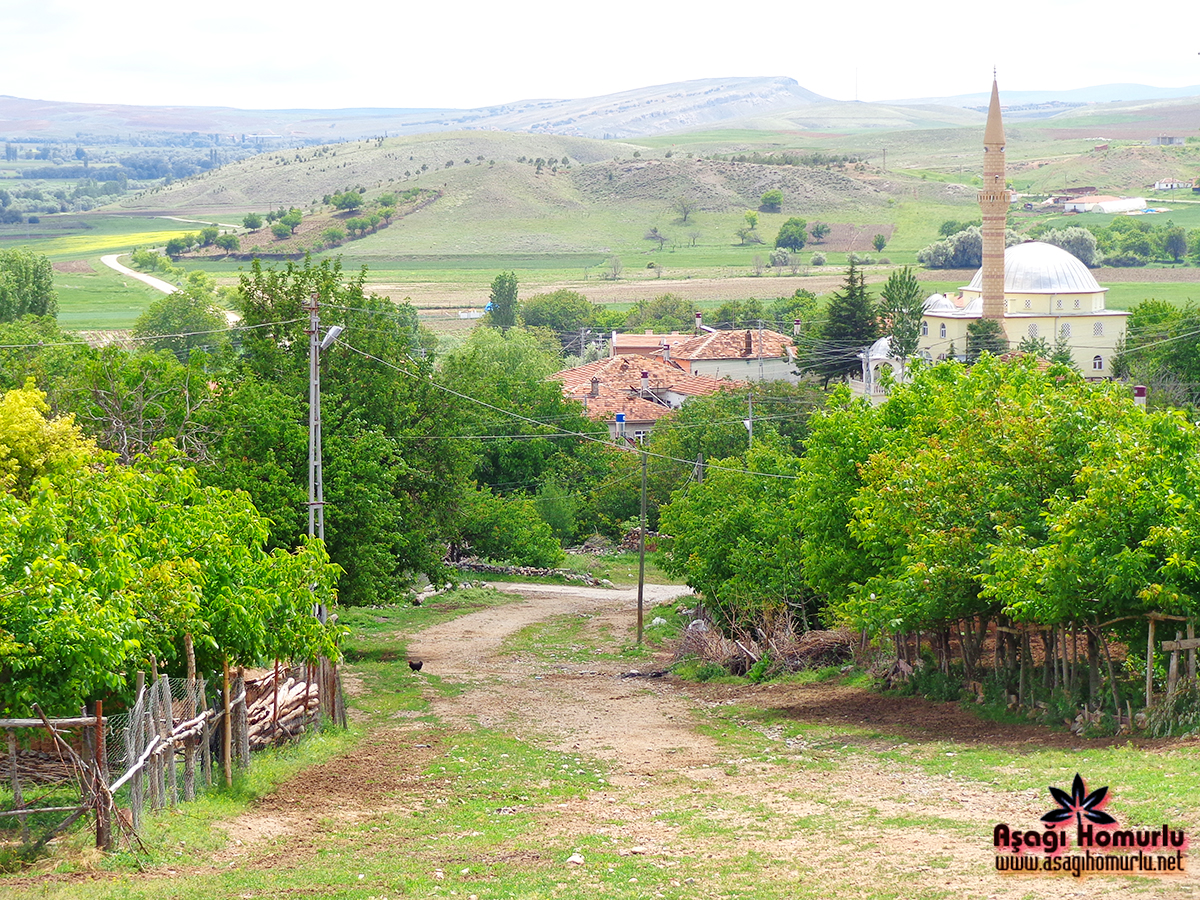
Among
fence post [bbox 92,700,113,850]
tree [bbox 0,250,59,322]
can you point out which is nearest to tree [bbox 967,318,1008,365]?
tree [bbox 0,250,59,322]

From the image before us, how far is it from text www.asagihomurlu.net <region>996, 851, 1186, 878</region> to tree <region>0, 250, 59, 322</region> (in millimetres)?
72205

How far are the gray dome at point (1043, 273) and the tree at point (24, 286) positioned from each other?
6417cm

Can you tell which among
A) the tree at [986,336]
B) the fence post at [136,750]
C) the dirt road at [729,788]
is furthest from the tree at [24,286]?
the fence post at [136,750]

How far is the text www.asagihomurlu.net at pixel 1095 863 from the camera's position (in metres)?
11.8

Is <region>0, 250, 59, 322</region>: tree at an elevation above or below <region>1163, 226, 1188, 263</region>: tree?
below

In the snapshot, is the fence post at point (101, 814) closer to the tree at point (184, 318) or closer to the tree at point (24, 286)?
the tree at point (24, 286)

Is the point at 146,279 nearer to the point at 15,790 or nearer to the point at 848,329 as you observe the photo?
the point at 848,329

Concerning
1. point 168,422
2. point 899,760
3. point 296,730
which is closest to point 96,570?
point 296,730

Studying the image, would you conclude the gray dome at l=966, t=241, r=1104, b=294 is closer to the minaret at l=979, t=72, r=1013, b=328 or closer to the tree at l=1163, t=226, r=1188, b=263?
the minaret at l=979, t=72, r=1013, b=328

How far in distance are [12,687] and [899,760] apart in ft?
37.7

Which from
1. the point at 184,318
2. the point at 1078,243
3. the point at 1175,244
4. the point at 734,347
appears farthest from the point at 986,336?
the point at 1175,244

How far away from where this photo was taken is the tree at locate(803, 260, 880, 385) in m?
88.3

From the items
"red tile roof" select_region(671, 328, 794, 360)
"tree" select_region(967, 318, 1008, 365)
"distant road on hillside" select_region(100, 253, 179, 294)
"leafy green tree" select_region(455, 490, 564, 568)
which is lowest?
"leafy green tree" select_region(455, 490, 564, 568)

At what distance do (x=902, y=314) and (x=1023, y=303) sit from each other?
18475 millimetres
